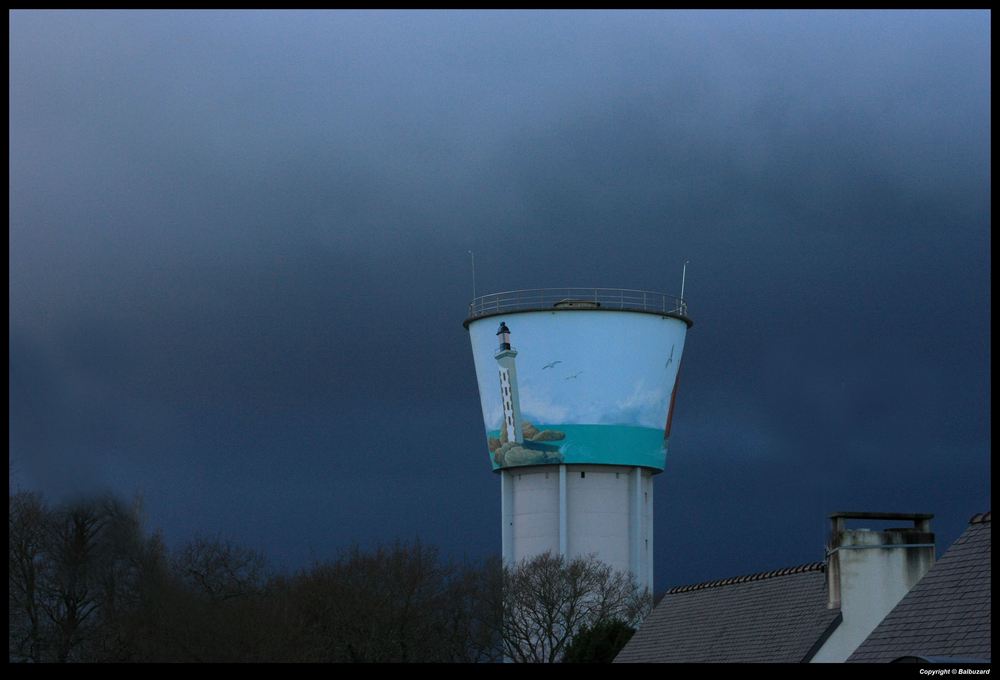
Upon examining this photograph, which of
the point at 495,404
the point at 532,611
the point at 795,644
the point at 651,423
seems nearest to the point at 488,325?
the point at 495,404

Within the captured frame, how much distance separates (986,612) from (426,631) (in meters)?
41.2

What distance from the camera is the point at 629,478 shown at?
62.1 m

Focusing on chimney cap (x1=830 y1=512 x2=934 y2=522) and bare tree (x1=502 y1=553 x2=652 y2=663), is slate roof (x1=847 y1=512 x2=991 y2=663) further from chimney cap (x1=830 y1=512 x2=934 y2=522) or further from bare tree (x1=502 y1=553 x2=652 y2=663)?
bare tree (x1=502 y1=553 x2=652 y2=663)

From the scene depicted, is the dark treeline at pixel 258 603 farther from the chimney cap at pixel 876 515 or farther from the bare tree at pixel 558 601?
the chimney cap at pixel 876 515

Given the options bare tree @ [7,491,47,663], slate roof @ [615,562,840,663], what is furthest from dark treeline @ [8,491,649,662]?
slate roof @ [615,562,840,663]

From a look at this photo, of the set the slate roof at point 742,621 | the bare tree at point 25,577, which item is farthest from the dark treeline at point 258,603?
the slate roof at point 742,621

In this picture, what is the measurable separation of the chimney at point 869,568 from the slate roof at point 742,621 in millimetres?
375

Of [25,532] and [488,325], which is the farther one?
[488,325]

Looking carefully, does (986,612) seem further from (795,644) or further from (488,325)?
(488,325)

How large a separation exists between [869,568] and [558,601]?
32.8m

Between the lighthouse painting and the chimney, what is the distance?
99.7 feet

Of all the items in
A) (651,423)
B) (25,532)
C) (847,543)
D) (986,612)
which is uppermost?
(651,423)

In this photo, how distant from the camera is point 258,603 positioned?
54.5 metres

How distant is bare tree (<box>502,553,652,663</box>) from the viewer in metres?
61.3
